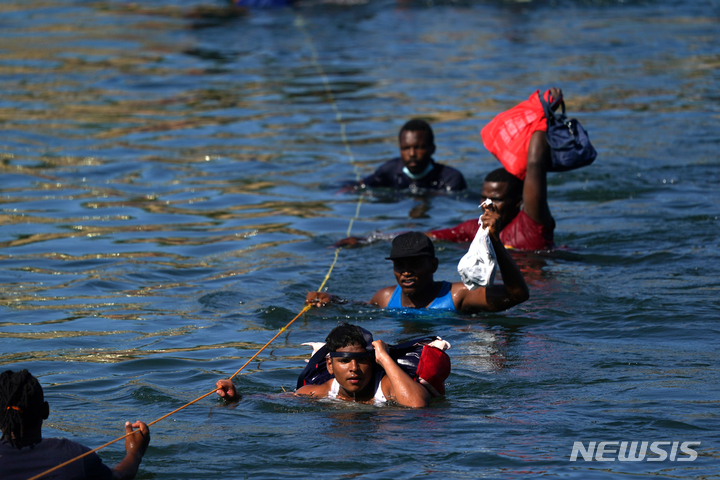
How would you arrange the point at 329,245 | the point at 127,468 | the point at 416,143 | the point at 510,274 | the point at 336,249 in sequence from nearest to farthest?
the point at 127,468, the point at 510,274, the point at 336,249, the point at 329,245, the point at 416,143

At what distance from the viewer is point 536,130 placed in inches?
352

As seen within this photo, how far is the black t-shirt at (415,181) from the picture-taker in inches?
494

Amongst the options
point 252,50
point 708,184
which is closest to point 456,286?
point 708,184

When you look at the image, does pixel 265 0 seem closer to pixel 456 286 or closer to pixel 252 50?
pixel 252 50

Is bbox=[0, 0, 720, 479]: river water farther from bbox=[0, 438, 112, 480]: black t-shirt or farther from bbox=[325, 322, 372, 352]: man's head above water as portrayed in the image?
bbox=[0, 438, 112, 480]: black t-shirt

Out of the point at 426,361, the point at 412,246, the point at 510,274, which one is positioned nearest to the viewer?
the point at 426,361

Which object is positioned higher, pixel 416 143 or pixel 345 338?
pixel 416 143

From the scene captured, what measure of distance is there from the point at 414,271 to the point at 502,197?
207 cm

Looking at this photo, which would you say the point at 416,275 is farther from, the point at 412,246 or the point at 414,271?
the point at 412,246

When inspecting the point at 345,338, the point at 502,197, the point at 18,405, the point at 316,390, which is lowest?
the point at 316,390

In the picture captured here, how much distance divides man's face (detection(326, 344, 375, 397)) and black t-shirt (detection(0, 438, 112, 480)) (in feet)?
6.14

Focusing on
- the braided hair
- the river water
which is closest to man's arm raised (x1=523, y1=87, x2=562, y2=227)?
the river water

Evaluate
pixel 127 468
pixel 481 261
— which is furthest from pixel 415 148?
pixel 127 468

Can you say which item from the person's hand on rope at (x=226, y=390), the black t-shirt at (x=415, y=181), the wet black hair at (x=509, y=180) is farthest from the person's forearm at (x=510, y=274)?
the black t-shirt at (x=415, y=181)
